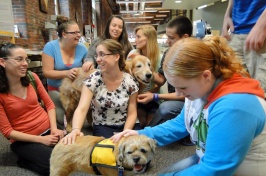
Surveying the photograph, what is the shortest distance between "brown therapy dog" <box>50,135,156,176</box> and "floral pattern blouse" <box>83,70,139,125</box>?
0.57m

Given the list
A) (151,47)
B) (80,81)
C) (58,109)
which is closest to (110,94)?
(80,81)

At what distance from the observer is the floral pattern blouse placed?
6.41ft

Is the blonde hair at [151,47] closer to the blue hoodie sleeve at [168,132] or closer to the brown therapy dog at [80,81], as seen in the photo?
the brown therapy dog at [80,81]

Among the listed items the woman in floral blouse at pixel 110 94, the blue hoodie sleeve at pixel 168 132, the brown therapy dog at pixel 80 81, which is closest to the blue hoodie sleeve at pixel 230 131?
the blue hoodie sleeve at pixel 168 132

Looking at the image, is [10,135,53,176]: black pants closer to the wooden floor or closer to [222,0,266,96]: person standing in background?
the wooden floor

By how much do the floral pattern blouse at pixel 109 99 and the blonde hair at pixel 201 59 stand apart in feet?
3.51

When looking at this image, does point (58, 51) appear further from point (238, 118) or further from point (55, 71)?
point (238, 118)

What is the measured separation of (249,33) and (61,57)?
2099mm

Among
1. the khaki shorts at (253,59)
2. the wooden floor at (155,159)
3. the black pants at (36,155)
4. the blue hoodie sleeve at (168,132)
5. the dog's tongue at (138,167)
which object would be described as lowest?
the wooden floor at (155,159)

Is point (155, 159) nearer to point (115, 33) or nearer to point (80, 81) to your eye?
point (80, 81)

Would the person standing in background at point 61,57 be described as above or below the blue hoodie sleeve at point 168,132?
above

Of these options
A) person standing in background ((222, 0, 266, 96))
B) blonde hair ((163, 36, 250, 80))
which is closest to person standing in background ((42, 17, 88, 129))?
person standing in background ((222, 0, 266, 96))

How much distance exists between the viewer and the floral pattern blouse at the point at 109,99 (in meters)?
1.96

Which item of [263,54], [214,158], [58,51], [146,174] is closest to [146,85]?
[146,174]
